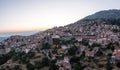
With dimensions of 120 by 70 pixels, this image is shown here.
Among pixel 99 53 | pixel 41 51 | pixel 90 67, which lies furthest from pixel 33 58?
pixel 90 67

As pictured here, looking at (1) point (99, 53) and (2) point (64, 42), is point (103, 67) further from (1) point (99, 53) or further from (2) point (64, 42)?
(2) point (64, 42)

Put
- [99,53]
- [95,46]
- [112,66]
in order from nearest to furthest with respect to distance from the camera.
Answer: [112,66]
[99,53]
[95,46]

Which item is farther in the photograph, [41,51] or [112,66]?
[41,51]

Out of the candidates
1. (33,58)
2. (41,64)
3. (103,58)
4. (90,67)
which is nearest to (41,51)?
(33,58)

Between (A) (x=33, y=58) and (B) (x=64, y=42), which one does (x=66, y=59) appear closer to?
(A) (x=33, y=58)

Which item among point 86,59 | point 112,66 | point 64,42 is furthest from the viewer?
point 64,42

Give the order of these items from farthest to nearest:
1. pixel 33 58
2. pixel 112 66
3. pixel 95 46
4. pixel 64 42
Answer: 1. pixel 64 42
2. pixel 95 46
3. pixel 33 58
4. pixel 112 66

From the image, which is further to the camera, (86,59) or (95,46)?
(95,46)

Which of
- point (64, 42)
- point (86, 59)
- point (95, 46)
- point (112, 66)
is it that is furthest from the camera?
point (64, 42)

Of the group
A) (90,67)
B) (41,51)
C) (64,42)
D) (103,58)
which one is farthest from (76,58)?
(64,42)
